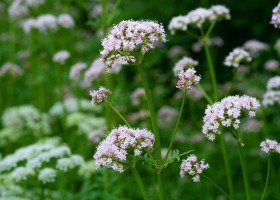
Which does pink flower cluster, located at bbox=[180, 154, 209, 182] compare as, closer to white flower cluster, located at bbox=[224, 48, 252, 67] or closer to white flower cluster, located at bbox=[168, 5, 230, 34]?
white flower cluster, located at bbox=[224, 48, 252, 67]

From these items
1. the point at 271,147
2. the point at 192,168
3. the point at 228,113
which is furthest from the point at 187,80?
the point at 271,147

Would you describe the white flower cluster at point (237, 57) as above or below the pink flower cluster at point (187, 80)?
above

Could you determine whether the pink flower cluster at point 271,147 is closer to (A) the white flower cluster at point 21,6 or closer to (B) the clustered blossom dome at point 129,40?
(B) the clustered blossom dome at point 129,40

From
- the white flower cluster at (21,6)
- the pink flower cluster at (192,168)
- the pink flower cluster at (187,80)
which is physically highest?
the white flower cluster at (21,6)

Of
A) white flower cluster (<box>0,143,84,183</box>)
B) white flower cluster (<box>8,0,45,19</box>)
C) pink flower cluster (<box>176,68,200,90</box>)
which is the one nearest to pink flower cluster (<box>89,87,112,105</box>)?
pink flower cluster (<box>176,68,200,90</box>)

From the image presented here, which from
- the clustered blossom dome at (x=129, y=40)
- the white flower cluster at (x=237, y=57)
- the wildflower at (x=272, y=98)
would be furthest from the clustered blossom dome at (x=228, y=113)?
the wildflower at (x=272, y=98)

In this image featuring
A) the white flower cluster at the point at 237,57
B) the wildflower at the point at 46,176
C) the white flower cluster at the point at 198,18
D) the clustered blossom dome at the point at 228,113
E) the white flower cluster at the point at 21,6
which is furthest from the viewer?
the white flower cluster at the point at 21,6

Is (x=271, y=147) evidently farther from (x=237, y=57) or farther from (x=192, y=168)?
(x=237, y=57)
